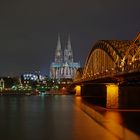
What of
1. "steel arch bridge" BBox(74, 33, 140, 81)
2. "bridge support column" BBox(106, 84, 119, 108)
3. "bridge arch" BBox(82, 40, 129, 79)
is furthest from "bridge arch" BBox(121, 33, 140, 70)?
"bridge arch" BBox(82, 40, 129, 79)

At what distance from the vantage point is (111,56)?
10656 centimetres

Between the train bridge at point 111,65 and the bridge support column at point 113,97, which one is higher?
the train bridge at point 111,65

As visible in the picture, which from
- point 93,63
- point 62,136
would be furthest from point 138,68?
point 93,63

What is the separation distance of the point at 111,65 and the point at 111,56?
26.5 ft

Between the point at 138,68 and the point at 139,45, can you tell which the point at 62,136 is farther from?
the point at 139,45

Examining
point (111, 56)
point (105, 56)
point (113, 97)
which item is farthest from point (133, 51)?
point (105, 56)

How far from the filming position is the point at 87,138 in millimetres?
33750

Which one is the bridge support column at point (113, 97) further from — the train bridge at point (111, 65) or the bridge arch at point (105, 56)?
the bridge arch at point (105, 56)

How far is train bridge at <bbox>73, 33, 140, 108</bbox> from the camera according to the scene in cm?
6330

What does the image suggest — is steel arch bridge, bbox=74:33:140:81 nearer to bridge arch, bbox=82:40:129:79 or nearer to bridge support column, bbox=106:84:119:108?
bridge arch, bbox=82:40:129:79

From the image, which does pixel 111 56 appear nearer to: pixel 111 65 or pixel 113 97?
pixel 111 65

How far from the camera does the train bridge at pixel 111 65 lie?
6330 cm

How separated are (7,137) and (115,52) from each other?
70453 mm

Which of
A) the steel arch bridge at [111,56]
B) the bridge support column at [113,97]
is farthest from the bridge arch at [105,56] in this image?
the bridge support column at [113,97]
